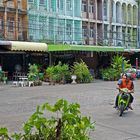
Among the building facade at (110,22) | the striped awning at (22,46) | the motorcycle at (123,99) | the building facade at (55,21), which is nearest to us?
the motorcycle at (123,99)

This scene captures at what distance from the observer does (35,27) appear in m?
33.8

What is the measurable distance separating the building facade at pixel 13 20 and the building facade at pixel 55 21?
0.65 metres

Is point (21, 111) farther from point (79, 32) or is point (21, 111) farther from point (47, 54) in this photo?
point (79, 32)

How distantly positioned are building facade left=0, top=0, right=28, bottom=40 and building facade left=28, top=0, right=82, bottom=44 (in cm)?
65

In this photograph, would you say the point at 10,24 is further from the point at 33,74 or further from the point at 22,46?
the point at 33,74

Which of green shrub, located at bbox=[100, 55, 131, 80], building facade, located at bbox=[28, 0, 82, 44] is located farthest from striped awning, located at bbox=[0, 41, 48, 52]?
building facade, located at bbox=[28, 0, 82, 44]

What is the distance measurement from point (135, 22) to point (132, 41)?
3.17 metres

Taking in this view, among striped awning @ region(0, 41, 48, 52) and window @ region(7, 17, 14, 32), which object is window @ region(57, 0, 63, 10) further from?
striped awning @ region(0, 41, 48, 52)

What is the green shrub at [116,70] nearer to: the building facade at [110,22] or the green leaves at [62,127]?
the building facade at [110,22]

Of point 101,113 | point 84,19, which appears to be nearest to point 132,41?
point 84,19

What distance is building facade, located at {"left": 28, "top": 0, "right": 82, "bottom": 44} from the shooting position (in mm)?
33781

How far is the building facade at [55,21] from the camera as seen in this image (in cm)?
3378

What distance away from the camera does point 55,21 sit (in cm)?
3603

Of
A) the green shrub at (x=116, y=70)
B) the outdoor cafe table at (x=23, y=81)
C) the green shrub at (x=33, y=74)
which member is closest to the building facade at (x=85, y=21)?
the green shrub at (x=116, y=70)
